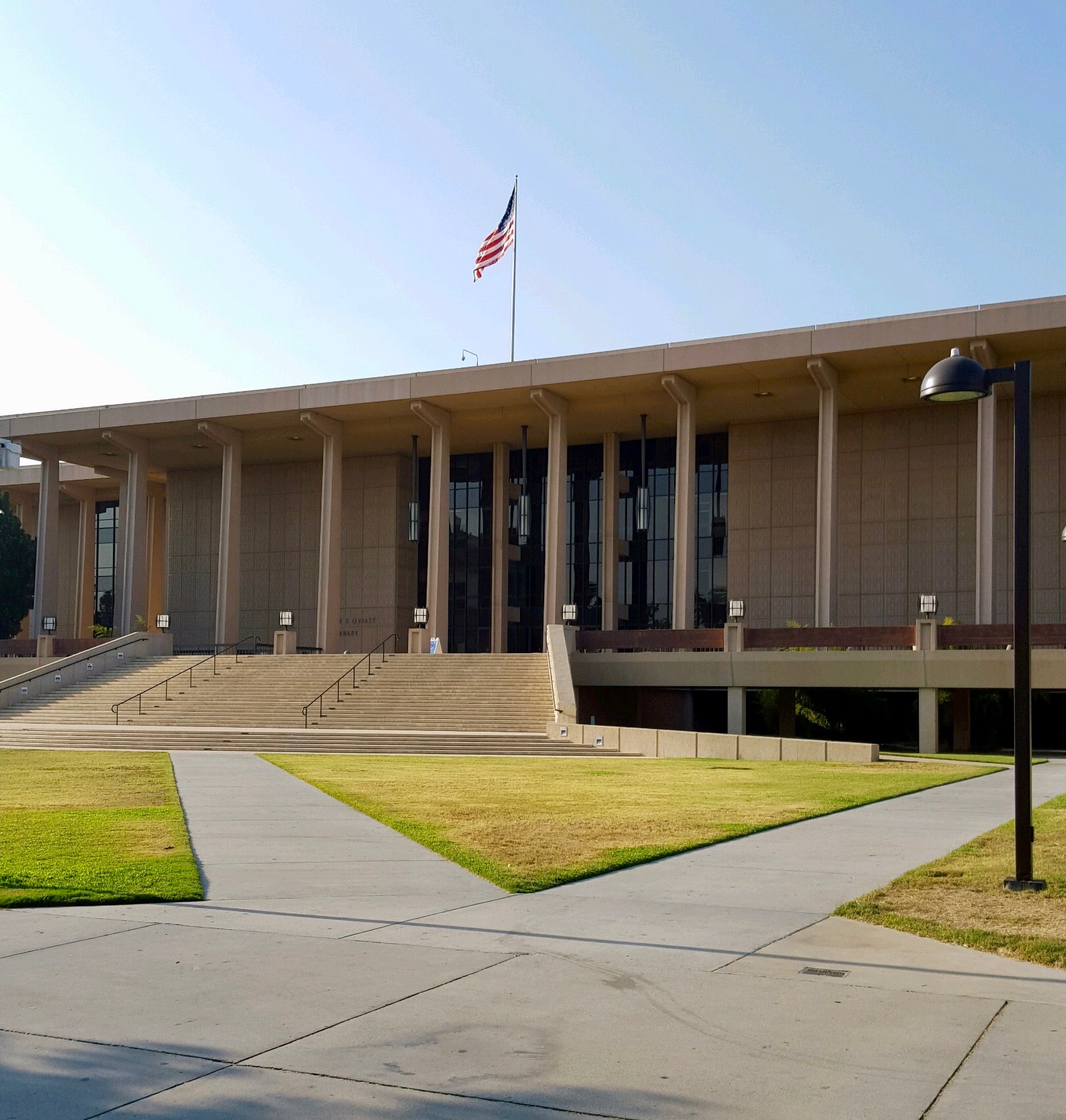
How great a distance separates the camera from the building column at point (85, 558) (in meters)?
72.2

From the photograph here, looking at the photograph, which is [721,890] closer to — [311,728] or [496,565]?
[311,728]

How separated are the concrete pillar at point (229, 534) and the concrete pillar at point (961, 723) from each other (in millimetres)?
27955

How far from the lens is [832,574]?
45.8 metres

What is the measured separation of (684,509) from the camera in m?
47.4

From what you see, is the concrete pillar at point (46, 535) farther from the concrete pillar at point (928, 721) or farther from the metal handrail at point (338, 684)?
the concrete pillar at point (928, 721)

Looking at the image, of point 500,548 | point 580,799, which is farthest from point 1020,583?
point 500,548

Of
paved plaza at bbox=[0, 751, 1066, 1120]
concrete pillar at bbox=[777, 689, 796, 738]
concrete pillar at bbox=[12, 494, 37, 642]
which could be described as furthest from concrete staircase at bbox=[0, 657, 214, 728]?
paved plaza at bbox=[0, 751, 1066, 1120]

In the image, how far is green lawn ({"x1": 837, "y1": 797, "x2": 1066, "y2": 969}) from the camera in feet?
26.2

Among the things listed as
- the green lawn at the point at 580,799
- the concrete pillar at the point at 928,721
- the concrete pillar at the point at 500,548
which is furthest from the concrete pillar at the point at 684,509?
the green lawn at the point at 580,799

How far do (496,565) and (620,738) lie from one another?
28214 mm

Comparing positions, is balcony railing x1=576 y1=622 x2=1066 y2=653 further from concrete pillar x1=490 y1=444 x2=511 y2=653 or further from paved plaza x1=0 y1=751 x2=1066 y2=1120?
paved plaza x1=0 y1=751 x2=1066 y2=1120

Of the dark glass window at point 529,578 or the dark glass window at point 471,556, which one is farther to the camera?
the dark glass window at point 471,556

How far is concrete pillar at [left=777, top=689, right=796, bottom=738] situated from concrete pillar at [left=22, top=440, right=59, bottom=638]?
34858 mm

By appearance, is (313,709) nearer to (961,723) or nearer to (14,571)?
(961,723)
